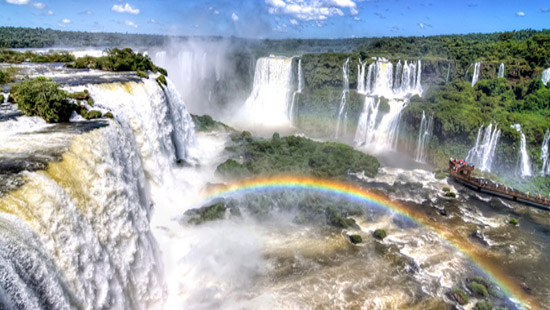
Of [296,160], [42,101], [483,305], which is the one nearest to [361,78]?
[296,160]

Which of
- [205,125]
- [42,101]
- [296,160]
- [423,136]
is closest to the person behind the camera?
[42,101]

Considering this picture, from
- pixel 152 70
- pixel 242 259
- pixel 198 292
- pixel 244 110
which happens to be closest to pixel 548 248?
pixel 242 259

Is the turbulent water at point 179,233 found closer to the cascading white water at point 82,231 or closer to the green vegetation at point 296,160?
the cascading white water at point 82,231

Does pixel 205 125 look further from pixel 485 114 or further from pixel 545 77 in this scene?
pixel 545 77

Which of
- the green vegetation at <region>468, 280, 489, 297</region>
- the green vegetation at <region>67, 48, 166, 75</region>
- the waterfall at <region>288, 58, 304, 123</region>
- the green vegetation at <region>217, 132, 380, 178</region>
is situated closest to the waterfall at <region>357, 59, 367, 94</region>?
the waterfall at <region>288, 58, 304, 123</region>

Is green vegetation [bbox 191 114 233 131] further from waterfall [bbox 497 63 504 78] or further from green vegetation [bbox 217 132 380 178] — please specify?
waterfall [bbox 497 63 504 78]

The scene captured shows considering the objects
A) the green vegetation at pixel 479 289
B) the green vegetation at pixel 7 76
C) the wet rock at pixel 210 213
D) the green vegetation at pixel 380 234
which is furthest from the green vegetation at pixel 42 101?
the green vegetation at pixel 479 289
